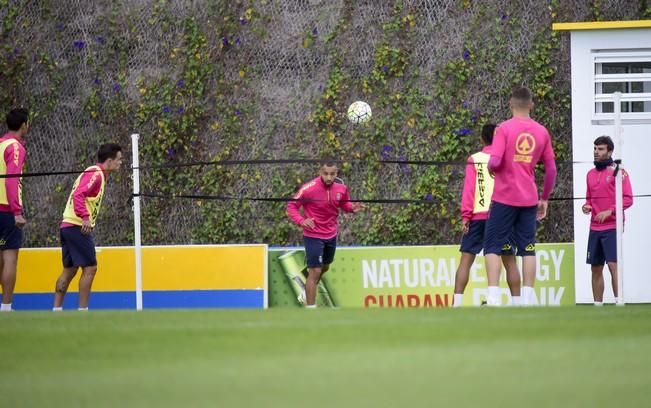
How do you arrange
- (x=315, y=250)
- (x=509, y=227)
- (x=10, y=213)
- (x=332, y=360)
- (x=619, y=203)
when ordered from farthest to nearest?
(x=315, y=250) < (x=10, y=213) < (x=619, y=203) < (x=509, y=227) < (x=332, y=360)

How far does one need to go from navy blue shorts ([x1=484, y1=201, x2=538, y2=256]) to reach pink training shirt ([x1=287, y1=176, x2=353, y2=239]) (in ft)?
13.0

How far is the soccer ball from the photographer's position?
16.9 m

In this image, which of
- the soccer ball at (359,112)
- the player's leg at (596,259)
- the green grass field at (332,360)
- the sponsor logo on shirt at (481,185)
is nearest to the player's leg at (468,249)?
the sponsor logo on shirt at (481,185)

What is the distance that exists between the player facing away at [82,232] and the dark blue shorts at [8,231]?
703mm

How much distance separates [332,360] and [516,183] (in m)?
4.89

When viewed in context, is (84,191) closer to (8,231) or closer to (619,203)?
(8,231)

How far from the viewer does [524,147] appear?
10.5 meters

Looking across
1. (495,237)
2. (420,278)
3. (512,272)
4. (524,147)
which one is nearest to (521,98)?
(524,147)

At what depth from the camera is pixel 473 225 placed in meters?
12.5

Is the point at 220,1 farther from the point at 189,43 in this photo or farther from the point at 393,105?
the point at 393,105

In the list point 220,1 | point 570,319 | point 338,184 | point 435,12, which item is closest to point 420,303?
point 338,184

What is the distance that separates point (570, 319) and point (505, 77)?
29.3 ft

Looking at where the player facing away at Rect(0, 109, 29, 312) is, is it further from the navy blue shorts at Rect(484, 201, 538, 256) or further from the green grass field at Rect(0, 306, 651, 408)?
the navy blue shorts at Rect(484, 201, 538, 256)

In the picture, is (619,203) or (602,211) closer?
(619,203)
